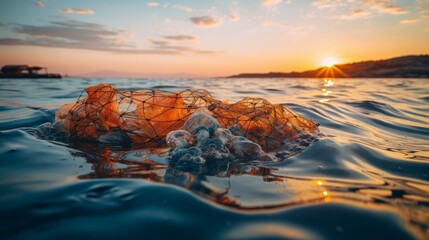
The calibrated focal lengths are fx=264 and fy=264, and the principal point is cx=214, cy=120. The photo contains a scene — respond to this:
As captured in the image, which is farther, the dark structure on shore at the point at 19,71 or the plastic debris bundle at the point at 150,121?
the dark structure on shore at the point at 19,71

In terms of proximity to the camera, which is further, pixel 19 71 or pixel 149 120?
pixel 19 71

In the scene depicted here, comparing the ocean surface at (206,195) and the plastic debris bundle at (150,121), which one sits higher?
the plastic debris bundle at (150,121)

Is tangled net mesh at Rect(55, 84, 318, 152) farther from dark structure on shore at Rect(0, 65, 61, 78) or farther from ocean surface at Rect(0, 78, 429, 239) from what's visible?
dark structure on shore at Rect(0, 65, 61, 78)

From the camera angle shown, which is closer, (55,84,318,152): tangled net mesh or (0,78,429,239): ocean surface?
(0,78,429,239): ocean surface

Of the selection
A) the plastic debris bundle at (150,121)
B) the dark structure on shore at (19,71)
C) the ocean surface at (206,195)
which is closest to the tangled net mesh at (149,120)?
the plastic debris bundle at (150,121)

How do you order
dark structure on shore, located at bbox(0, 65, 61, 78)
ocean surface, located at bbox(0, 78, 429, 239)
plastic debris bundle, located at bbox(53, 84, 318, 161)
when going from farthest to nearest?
dark structure on shore, located at bbox(0, 65, 61, 78)
plastic debris bundle, located at bbox(53, 84, 318, 161)
ocean surface, located at bbox(0, 78, 429, 239)

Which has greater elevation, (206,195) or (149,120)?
(149,120)

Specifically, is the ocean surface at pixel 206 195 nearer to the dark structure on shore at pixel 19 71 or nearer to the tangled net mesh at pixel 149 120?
the tangled net mesh at pixel 149 120

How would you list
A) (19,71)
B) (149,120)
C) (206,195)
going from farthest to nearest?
1. (19,71)
2. (149,120)
3. (206,195)

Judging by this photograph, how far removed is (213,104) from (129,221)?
8.92ft

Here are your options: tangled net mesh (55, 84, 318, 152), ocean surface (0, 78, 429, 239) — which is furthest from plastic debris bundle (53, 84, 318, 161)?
ocean surface (0, 78, 429, 239)

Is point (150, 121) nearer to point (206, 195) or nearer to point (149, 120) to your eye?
point (149, 120)

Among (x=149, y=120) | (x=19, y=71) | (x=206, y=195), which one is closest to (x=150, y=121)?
(x=149, y=120)

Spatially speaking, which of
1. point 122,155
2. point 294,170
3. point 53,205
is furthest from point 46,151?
point 294,170
